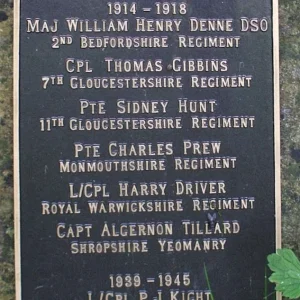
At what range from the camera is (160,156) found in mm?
2668

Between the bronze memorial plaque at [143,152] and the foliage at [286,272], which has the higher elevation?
the bronze memorial plaque at [143,152]

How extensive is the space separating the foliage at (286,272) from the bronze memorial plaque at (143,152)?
18 cm

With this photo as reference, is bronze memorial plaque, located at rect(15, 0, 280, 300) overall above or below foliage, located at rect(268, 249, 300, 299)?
above

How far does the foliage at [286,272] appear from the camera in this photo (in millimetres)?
2395

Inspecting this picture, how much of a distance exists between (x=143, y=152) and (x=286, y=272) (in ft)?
2.73

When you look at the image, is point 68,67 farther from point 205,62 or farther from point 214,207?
point 214,207

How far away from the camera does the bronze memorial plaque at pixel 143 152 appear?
8.64ft

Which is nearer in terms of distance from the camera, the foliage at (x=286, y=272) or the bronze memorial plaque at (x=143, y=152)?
the foliage at (x=286, y=272)

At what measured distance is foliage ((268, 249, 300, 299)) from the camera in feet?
7.86

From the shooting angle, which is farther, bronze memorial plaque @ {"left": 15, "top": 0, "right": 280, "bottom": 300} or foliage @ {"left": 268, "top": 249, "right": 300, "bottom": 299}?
bronze memorial plaque @ {"left": 15, "top": 0, "right": 280, "bottom": 300}

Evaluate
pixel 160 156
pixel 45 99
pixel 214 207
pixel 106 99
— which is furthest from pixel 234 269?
pixel 45 99

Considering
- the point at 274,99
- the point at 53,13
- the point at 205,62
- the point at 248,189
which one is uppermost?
the point at 53,13

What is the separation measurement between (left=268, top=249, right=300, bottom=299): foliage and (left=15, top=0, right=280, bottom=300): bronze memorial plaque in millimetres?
178

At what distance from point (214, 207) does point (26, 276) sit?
927mm
